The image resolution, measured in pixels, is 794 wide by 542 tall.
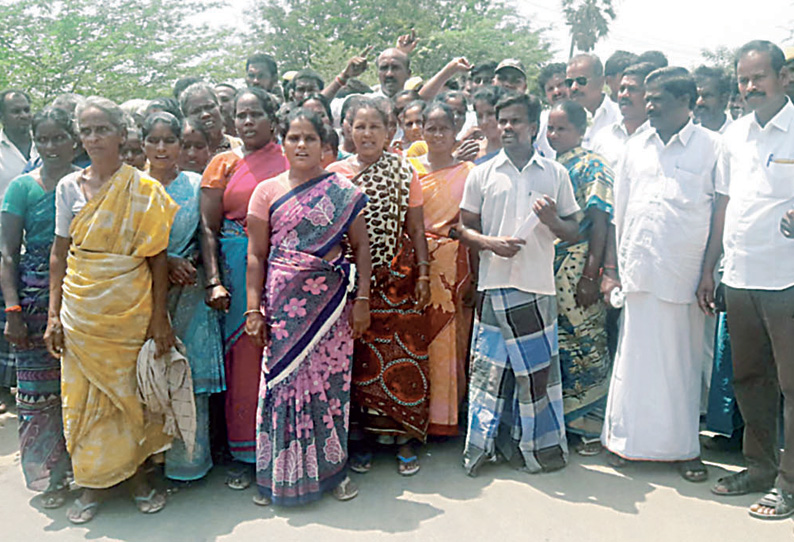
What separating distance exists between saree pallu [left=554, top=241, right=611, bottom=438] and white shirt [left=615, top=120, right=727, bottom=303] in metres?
0.36

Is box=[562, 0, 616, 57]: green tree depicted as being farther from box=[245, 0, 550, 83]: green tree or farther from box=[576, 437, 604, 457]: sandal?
box=[576, 437, 604, 457]: sandal

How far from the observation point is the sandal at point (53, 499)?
12.0 feet

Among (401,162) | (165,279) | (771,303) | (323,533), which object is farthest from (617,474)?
(165,279)

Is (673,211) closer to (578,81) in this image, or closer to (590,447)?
(590,447)

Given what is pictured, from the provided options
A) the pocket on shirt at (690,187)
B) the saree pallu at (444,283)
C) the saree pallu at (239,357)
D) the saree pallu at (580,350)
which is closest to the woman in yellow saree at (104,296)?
the saree pallu at (239,357)

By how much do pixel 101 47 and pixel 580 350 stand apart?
37.8 feet

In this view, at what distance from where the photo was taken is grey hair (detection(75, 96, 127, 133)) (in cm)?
342

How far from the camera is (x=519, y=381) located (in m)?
4.03

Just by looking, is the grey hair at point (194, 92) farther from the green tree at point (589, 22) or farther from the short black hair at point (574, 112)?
the green tree at point (589, 22)

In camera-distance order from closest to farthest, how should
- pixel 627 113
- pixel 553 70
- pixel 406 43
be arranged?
pixel 627 113 → pixel 553 70 → pixel 406 43

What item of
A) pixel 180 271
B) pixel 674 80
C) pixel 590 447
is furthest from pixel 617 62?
pixel 180 271

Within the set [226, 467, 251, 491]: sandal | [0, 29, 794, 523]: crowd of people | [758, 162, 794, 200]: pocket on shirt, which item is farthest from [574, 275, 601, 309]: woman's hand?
[226, 467, 251, 491]: sandal

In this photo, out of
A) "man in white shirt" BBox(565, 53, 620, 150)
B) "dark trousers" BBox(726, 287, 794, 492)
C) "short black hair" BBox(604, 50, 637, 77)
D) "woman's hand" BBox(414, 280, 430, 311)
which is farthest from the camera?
"short black hair" BBox(604, 50, 637, 77)

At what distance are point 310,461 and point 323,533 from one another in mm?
386
